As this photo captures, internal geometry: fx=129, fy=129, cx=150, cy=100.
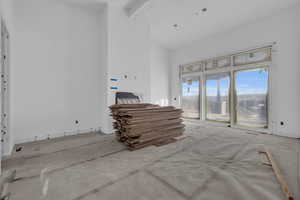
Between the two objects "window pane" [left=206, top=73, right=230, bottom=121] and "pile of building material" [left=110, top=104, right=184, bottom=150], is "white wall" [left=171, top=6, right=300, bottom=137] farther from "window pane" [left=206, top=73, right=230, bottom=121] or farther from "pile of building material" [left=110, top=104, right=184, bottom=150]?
"pile of building material" [left=110, top=104, right=184, bottom=150]

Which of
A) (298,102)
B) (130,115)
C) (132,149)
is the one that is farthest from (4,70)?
(298,102)

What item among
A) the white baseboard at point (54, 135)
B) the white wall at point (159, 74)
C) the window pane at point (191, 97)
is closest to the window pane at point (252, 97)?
the window pane at point (191, 97)

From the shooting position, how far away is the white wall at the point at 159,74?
6.36 meters

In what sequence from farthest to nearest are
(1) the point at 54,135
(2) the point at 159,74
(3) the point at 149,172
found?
(2) the point at 159,74 → (1) the point at 54,135 → (3) the point at 149,172

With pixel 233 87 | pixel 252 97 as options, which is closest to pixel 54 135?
pixel 233 87

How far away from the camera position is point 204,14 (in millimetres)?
4113

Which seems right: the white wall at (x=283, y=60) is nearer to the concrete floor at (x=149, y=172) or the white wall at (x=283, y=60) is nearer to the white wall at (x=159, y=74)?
the concrete floor at (x=149, y=172)

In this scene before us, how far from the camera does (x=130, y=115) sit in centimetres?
270

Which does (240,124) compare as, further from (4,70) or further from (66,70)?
A: (4,70)

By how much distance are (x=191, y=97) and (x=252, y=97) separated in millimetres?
2379

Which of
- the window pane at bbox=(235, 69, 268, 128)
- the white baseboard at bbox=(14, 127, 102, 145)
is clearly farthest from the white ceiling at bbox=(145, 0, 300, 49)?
the white baseboard at bbox=(14, 127, 102, 145)

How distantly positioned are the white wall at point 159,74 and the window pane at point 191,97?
36.3 inches

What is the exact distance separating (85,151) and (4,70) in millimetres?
2215

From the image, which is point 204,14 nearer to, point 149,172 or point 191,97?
point 191,97
